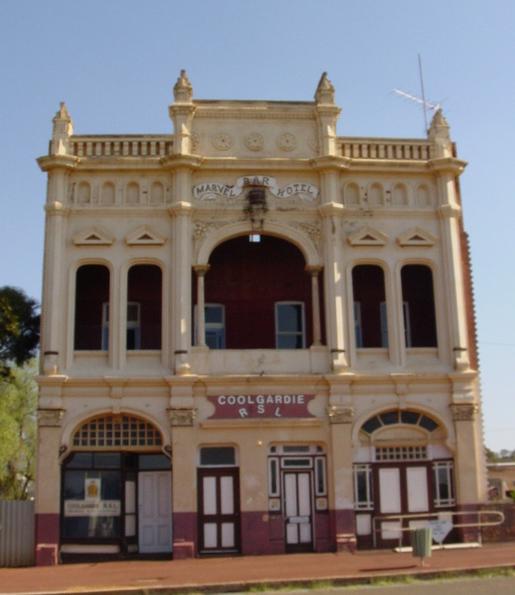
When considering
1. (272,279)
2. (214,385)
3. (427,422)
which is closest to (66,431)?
(214,385)

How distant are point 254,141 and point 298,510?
1110 cm

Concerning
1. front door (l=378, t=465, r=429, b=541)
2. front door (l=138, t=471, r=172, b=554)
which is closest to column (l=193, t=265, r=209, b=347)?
front door (l=138, t=471, r=172, b=554)

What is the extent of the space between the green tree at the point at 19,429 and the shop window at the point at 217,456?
17.4 metres

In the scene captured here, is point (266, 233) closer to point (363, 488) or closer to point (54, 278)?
point (54, 278)

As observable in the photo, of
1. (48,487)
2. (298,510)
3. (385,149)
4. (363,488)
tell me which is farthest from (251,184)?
(48,487)

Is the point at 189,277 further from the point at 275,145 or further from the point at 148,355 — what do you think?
the point at 275,145

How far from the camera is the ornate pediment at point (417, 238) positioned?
25.6 metres

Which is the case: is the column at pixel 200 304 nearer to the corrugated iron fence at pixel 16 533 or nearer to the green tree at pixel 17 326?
the green tree at pixel 17 326

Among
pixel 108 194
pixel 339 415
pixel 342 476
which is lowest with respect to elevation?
pixel 342 476

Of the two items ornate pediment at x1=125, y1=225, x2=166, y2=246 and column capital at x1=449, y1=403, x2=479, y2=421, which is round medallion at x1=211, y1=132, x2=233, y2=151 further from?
A: column capital at x1=449, y1=403, x2=479, y2=421

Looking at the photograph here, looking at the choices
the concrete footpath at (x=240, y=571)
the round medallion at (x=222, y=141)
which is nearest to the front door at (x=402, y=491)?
the concrete footpath at (x=240, y=571)

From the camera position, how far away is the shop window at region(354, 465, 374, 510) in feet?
79.3

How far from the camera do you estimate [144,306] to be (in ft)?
87.2

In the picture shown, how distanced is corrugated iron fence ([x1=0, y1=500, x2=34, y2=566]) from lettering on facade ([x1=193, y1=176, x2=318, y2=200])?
10.2m
